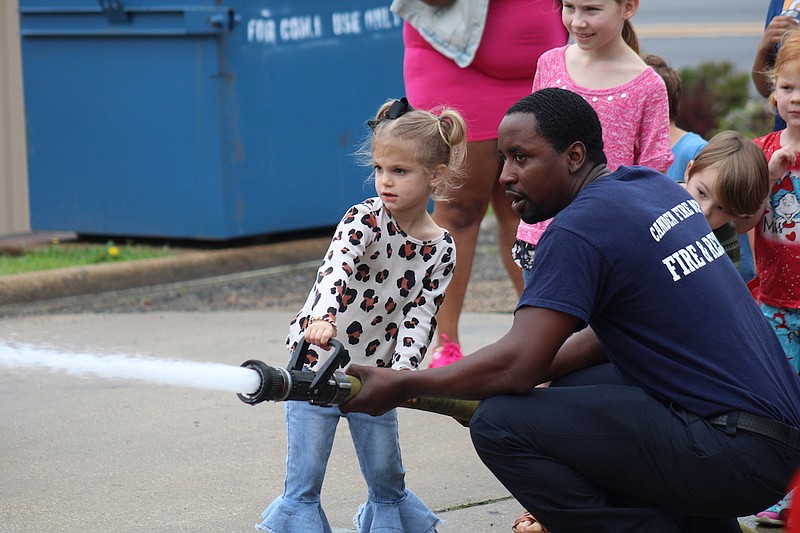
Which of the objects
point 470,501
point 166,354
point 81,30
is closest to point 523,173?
point 470,501

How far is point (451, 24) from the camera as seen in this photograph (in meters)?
4.58

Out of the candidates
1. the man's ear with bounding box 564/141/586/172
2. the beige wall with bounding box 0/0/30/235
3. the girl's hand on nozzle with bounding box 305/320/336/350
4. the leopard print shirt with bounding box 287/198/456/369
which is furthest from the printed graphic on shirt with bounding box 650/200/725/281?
the beige wall with bounding box 0/0/30/235

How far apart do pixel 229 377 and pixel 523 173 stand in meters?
0.88

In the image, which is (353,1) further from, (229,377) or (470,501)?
(229,377)

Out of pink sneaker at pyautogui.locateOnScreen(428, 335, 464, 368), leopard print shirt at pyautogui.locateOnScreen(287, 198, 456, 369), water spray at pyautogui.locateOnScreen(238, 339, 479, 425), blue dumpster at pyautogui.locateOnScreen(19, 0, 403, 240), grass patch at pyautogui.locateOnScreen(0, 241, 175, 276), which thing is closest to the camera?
water spray at pyautogui.locateOnScreen(238, 339, 479, 425)

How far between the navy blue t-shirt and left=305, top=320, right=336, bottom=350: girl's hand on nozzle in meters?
0.48

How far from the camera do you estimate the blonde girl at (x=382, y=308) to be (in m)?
3.29

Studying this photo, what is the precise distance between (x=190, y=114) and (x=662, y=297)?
525 cm

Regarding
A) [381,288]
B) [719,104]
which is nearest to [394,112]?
[381,288]

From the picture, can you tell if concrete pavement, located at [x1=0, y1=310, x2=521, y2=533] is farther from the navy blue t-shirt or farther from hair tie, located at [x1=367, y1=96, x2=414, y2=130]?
hair tie, located at [x1=367, y1=96, x2=414, y2=130]

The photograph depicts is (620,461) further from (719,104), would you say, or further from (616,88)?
(719,104)

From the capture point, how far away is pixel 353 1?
8.43 meters

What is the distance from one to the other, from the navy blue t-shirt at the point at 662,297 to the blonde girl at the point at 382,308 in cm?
52

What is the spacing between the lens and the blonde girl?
329cm
